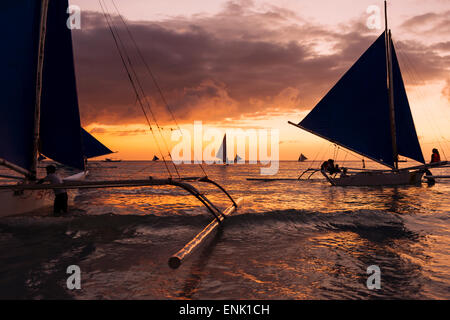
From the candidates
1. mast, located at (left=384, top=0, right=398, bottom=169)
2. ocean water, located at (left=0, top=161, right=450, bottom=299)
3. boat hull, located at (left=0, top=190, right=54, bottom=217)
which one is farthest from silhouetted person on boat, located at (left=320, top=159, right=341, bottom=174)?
boat hull, located at (left=0, top=190, right=54, bottom=217)

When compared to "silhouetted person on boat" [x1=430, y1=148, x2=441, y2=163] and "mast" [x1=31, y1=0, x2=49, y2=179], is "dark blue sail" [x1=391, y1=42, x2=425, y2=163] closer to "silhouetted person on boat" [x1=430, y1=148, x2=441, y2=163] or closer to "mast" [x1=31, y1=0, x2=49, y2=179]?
"silhouetted person on boat" [x1=430, y1=148, x2=441, y2=163]

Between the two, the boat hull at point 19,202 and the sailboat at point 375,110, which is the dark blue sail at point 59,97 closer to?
the boat hull at point 19,202

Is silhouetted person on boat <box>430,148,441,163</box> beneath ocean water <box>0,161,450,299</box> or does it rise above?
above

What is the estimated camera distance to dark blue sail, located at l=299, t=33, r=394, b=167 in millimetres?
21562

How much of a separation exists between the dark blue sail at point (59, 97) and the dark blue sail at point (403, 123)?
21408mm

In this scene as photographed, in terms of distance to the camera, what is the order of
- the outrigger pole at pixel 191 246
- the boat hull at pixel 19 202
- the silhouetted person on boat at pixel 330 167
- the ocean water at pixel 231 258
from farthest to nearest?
the silhouetted person on boat at pixel 330 167, the boat hull at pixel 19 202, the outrigger pole at pixel 191 246, the ocean water at pixel 231 258

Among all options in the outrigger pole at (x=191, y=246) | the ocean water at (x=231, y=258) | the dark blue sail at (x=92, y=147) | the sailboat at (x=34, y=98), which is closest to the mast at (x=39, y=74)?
the sailboat at (x=34, y=98)

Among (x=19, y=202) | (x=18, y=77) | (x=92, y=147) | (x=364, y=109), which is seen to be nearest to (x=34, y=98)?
(x=18, y=77)

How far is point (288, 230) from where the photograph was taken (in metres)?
9.20

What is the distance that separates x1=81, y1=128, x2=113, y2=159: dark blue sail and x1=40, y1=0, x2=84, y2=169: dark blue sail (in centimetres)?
3658

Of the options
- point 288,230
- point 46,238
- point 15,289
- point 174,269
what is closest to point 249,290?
point 174,269

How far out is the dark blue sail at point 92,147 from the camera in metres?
44.4
